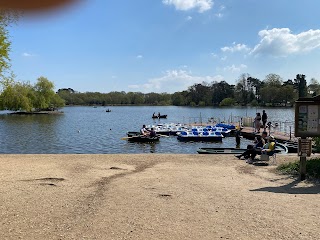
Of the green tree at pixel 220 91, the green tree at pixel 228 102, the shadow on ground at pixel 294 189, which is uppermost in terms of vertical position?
the green tree at pixel 220 91

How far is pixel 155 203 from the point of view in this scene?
24.5 feet

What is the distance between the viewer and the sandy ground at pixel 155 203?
5801 millimetres

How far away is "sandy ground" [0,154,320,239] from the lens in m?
5.80

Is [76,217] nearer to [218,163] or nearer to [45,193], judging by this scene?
[45,193]

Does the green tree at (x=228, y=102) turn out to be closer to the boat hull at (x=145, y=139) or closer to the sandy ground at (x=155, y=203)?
the boat hull at (x=145, y=139)

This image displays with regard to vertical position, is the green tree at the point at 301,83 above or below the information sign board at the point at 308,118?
above

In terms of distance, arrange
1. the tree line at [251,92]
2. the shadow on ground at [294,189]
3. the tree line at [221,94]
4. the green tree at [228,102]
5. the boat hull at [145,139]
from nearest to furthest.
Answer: the shadow on ground at [294,189] → the boat hull at [145,139] → the tree line at [221,94] → the tree line at [251,92] → the green tree at [228,102]

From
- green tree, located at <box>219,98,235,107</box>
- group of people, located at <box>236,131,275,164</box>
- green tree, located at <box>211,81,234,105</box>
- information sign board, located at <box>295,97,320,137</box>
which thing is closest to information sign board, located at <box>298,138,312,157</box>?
information sign board, located at <box>295,97,320,137</box>

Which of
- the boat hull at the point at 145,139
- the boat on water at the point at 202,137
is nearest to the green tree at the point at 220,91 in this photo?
the boat on water at the point at 202,137

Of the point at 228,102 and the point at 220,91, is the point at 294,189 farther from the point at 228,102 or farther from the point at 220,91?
the point at 220,91

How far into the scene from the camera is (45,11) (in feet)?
5.15

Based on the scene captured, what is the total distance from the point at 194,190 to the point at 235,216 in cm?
230

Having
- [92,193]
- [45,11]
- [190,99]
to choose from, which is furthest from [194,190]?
[190,99]

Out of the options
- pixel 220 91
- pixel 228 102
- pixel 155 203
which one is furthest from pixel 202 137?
pixel 220 91
